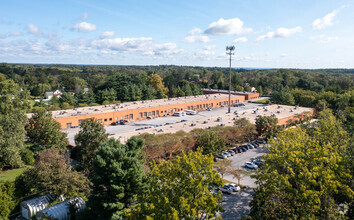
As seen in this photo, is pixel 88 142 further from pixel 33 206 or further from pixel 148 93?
pixel 148 93

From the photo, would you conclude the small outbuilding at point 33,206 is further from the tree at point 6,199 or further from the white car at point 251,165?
the white car at point 251,165

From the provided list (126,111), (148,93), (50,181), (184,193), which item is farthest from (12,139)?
(148,93)

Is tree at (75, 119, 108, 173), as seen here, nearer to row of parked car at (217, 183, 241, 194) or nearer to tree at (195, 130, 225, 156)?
tree at (195, 130, 225, 156)

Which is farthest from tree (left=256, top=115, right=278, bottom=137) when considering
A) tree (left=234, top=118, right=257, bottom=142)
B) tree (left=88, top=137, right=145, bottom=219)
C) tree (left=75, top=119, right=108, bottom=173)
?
tree (left=88, top=137, right=145, bottom=219)

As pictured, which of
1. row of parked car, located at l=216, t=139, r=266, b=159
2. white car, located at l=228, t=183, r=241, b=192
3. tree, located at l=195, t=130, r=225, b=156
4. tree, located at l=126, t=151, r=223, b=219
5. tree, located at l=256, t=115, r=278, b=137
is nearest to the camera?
tree, located at l=126, t=151, r=223, b=219

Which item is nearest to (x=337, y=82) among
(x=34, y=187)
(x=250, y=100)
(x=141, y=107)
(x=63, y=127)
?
(x=250, y=100)

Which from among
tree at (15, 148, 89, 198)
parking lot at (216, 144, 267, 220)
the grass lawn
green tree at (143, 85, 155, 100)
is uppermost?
green tree at (143, 85, 155, 100)

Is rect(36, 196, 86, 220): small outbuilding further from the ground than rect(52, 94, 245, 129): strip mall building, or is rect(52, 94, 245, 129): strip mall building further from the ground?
rect(52, 94, 245, 129): strip mall building

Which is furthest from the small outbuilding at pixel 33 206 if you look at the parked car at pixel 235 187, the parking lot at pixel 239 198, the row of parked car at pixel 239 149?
the row of parked car at pixel 239 149
